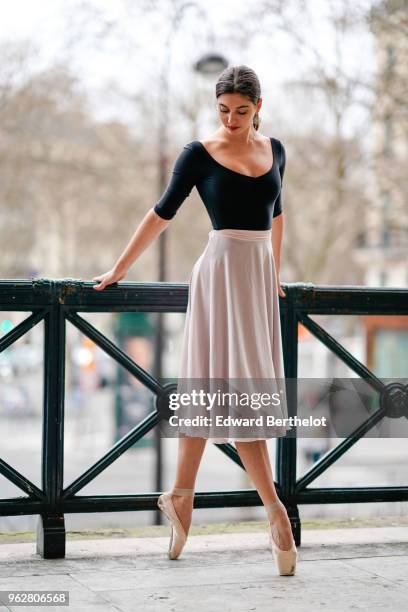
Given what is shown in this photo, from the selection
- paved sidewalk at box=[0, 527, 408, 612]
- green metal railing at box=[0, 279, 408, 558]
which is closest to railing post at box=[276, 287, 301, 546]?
green metal railing at box=[0, 279, 408, 558]

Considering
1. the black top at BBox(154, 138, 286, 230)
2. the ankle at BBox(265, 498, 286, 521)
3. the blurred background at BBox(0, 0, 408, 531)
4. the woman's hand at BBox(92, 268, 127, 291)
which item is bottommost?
the ankle at BBox(265, 498, 286, 521)

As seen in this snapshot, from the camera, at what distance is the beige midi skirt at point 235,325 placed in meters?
4.09

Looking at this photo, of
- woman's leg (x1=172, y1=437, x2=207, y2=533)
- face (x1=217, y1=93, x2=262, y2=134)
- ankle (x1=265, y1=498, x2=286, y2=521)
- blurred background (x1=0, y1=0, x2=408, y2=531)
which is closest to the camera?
face (x1=217, y1=93, x2=262, y2=134)

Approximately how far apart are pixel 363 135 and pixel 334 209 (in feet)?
8.42

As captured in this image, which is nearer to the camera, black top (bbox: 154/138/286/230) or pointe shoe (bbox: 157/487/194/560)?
black top (bbox: 154/138/286/230)

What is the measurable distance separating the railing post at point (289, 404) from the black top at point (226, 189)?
821 mm

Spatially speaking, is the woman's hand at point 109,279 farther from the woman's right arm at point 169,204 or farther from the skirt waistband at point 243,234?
the skirt waistband at point 243,234

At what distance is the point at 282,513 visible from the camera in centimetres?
413

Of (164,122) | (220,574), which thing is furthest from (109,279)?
(164,122)

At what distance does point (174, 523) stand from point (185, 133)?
17.2 m

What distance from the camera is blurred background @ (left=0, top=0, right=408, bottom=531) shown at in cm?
1667

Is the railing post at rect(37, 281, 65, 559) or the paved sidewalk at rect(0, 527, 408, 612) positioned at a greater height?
the railing post at rect(37, 281, 65, 559)

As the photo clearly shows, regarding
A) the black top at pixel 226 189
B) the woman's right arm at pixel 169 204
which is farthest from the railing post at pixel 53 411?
the black top at pixel 226 189

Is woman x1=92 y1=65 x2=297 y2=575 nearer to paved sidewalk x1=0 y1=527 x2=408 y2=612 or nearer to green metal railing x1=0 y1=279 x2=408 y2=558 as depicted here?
paved sidewalk x1=0 y1=527 x2=408 y2=612
